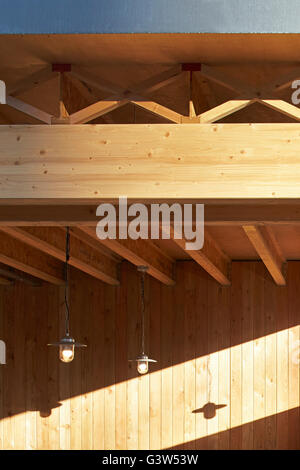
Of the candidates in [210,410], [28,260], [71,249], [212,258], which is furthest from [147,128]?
[210,410]

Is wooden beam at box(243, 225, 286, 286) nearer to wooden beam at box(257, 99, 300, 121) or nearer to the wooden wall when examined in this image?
the wooden wall

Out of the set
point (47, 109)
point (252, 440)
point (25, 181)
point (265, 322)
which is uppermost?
point (47, 109)

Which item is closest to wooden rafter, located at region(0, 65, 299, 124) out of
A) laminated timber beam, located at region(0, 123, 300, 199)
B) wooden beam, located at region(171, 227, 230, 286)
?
laminated timber beam, located at region(0, 123, 300, 199)

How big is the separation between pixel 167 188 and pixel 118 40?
811mm

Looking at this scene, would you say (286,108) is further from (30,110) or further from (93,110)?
(30,110)

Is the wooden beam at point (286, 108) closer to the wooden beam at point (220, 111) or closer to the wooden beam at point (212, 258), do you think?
the wooden beam at point (220, 111)

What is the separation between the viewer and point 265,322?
9.25 meters

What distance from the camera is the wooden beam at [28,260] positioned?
24.0 feet

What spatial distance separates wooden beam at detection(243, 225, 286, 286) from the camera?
5.84 metres

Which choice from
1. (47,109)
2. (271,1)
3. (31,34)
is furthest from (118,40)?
(47,109)

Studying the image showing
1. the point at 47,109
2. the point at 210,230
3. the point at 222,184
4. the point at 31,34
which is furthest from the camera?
the point at 210,230

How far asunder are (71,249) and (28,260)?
0.83m

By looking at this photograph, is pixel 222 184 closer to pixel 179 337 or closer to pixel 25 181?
pixel 25 181

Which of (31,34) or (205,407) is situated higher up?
(31,34)
